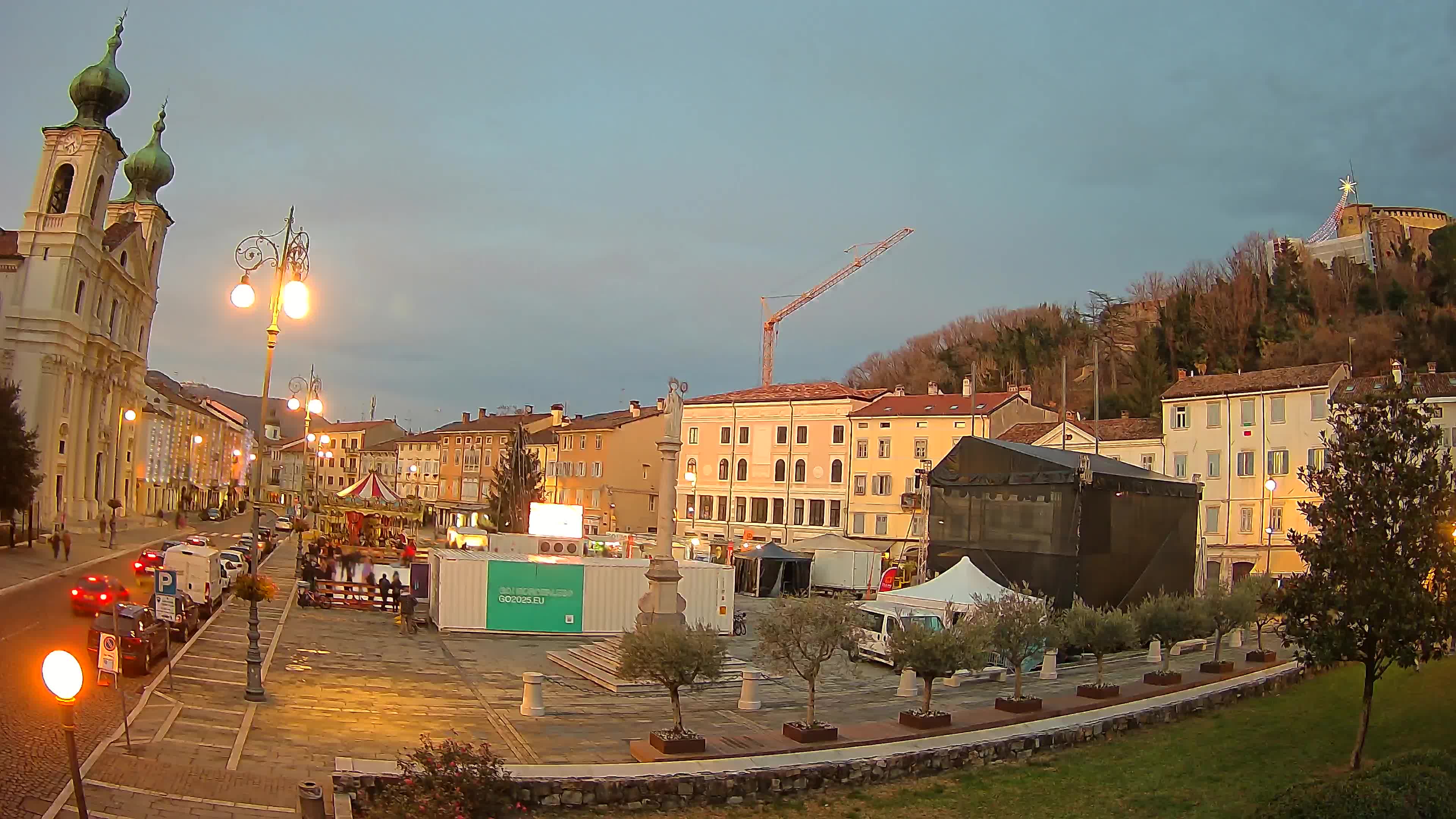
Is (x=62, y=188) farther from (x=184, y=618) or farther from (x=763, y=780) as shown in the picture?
(x=763, y=780)

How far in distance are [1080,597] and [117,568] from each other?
36255 millimetres

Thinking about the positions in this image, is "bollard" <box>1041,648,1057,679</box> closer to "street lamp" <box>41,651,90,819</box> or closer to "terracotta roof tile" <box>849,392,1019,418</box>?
"street lamp" <box>41,651,90,819</box>

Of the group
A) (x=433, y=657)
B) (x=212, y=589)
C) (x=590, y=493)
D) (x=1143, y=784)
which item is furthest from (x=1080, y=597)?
(x=590, y=493)

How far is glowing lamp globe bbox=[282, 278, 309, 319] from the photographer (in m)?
15.8

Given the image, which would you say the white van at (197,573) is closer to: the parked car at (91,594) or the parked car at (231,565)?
the parked car at (91,594)

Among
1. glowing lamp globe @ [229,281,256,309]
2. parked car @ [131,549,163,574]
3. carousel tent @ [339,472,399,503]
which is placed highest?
glowing lamp globe @ [229,281,256,309]

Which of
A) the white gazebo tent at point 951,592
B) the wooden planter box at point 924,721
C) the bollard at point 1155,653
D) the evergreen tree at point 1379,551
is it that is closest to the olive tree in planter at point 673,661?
the wooden planter box at point 924,721

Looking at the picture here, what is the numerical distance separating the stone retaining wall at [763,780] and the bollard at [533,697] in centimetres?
544

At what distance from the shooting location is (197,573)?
1096 inches

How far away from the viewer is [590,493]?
3088 inches

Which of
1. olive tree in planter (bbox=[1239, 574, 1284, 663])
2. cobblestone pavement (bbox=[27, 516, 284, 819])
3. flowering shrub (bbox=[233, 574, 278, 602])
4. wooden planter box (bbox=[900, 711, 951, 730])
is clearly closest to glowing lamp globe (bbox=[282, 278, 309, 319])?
flowering shrub (bbox=[233, 574, 278, 602])

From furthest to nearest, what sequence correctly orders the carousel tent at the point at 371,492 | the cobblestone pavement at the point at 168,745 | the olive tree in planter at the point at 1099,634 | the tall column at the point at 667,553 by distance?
the carousel tent at the point at 371,492 → the tall column at the point at 667,553 → the olive tree in planter at the point at 1099,634 → the cobblestone pavement at the point at 168,745

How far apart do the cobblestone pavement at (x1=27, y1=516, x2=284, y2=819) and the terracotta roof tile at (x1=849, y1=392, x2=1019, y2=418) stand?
44.0 m

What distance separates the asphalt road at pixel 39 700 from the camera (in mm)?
11992
